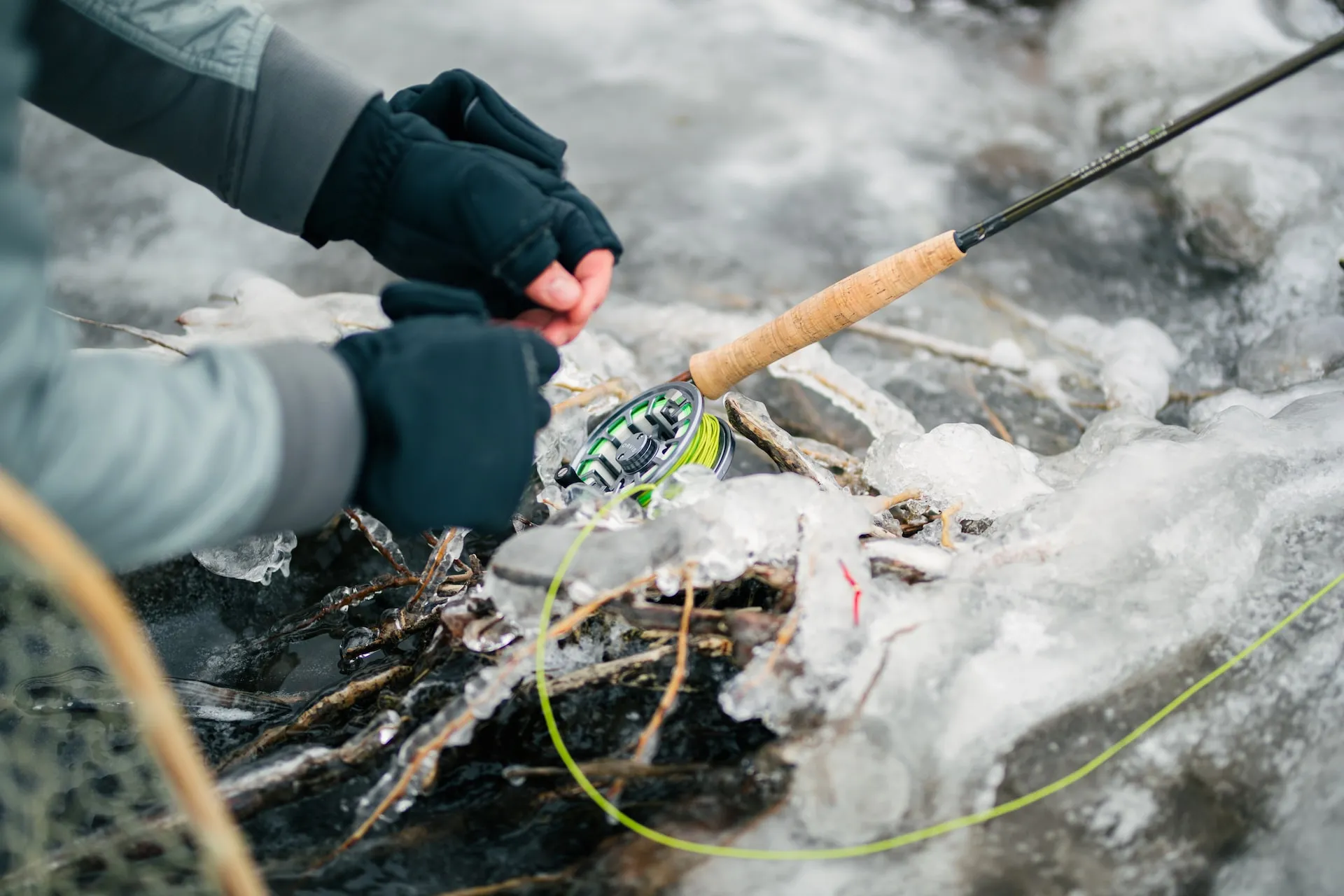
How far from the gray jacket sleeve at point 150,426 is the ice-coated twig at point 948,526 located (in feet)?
4.07

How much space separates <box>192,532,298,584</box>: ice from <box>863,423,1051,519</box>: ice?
157cm

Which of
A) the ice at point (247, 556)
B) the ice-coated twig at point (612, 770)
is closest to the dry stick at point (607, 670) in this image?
the ice-coated twig at point (612, 770)

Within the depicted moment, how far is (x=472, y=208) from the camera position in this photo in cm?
198

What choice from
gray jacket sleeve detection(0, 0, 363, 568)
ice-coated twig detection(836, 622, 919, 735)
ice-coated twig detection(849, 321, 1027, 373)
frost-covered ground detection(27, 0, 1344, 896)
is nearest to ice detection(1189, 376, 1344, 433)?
frost-covered ground detection(27, 0, 1344, 896)

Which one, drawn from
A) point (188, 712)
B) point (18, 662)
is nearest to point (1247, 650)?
point (188, 712)

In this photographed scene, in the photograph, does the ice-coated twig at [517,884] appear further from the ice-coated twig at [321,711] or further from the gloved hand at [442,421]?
the gloved hand at [442,421]

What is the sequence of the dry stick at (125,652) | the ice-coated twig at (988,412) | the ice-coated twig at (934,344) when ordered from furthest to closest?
the ice-coated twig at (934,344), the ice-coated twig at (988,412), the dry stick at (125,652)

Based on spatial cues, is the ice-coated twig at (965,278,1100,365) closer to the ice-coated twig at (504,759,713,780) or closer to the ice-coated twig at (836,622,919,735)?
the ice-coated twig at (836,622,919,735)

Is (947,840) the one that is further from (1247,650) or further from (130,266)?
(130,266)

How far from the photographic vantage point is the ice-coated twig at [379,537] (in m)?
2.37

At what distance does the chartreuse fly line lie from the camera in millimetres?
1628

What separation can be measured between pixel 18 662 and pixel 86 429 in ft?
3.88

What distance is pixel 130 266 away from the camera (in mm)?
4004

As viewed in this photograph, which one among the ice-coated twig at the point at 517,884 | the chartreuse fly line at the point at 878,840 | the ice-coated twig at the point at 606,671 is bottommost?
the ice-coated twig at the point at 517,884
